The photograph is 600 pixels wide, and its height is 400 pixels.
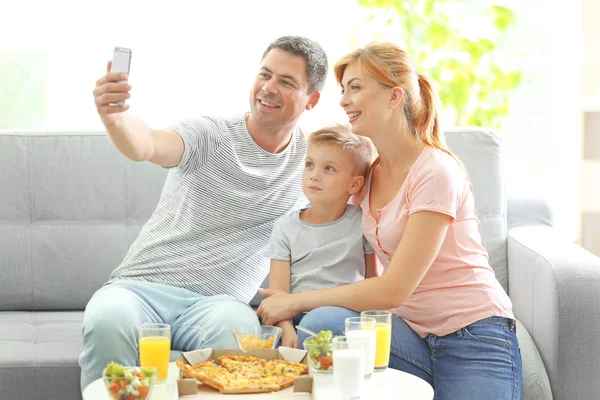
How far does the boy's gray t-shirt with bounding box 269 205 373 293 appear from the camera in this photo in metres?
2.23

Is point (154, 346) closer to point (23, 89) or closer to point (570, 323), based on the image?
point (570, 323)

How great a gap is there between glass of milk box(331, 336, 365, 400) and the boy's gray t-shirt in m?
0.61

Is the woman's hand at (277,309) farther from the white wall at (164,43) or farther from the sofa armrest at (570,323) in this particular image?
the white wall at (164,43)

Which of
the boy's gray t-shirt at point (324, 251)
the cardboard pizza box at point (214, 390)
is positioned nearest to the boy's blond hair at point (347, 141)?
the boy's gray t-shirt at point (324, 251)

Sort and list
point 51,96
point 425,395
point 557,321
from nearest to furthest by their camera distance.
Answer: point 425,395 < point 557,321 < point 51,96

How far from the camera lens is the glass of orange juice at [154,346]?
5.35 feet

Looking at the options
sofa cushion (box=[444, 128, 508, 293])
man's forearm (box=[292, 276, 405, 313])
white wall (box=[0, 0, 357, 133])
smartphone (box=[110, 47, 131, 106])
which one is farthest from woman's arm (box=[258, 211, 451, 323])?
white wall (box=[0, 0, 357, 133])

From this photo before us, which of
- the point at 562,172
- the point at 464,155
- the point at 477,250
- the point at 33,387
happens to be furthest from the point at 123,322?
the point at 562,172

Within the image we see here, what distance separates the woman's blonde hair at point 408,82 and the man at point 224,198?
0.31 m

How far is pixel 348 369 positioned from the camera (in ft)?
5.21

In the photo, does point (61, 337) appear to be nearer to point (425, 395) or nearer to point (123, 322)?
point (123, 322)

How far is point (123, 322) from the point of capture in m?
2.07

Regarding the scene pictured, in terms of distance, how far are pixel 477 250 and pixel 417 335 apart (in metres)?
0.27

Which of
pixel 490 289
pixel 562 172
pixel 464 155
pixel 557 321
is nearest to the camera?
pixel 490 289
